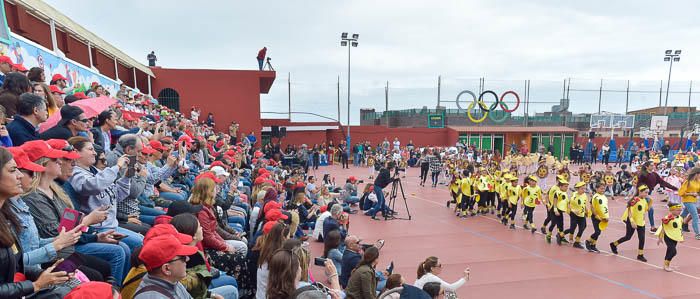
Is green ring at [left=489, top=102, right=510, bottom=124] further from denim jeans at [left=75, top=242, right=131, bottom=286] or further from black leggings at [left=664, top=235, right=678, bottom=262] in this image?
denim jeans at [left=75, top=242, right=131, bottom=286]

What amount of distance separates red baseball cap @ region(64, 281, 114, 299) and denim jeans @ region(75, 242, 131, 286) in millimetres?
1251

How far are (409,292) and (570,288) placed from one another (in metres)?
4.50

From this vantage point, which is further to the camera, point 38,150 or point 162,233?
point 38,150

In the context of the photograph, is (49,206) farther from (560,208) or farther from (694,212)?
(694,212)

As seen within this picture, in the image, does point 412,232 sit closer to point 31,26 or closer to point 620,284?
point 620,284

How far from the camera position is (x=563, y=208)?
932cm

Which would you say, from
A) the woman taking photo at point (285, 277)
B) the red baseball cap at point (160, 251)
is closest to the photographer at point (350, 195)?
the woman taking photo at point (285, 277)

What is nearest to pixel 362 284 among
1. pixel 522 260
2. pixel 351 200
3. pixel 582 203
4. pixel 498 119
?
pixel 522 260

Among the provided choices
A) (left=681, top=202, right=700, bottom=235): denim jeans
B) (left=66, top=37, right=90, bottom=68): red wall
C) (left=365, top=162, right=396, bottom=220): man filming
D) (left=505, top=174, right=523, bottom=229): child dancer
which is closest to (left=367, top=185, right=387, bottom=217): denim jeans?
(left=365, top=162, right=396, bottom=220): man filming

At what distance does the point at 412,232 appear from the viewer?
1048 cm

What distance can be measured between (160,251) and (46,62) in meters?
11.4

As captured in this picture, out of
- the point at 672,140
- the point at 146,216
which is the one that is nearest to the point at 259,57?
the point at 146,216

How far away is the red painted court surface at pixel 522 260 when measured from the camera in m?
6.80

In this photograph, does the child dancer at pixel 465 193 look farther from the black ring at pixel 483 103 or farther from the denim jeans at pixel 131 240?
the black ring at pixel 483 103
